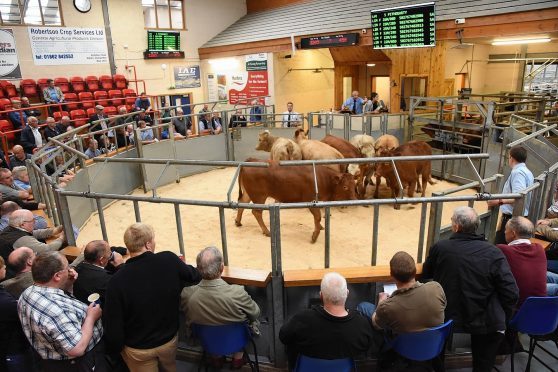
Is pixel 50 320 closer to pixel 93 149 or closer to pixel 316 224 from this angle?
pixel 316 224

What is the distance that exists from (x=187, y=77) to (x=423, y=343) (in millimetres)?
15673

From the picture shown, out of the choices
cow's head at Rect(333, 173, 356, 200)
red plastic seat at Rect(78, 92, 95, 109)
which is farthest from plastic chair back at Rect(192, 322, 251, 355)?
red plastic seat at Rect(78, 92, 95, 109)

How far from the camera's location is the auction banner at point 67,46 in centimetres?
1298

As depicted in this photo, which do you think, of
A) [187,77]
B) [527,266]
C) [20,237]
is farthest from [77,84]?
[527,266]

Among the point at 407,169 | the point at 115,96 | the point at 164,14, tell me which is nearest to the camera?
the point at 407,169

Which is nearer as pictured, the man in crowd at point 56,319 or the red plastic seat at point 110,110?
the man in crowd at point 56,319

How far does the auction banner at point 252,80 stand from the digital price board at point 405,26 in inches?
199

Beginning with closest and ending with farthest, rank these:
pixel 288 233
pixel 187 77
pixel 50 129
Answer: pixel 288 233
pixel 50 129
pixel 187 77

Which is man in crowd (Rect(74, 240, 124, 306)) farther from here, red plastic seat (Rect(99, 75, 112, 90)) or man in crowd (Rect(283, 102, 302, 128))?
red plastic seat (Rect(99, 75, 112, 90))

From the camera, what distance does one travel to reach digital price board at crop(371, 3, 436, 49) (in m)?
9.54

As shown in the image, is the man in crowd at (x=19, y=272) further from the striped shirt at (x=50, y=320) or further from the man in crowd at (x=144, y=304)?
the man in crowd at (x=144, y=304)

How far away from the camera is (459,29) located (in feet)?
30.5

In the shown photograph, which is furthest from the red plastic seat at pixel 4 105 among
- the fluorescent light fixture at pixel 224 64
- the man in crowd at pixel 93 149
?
the fluorescent light fixture at pixel 224 64

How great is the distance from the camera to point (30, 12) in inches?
501
